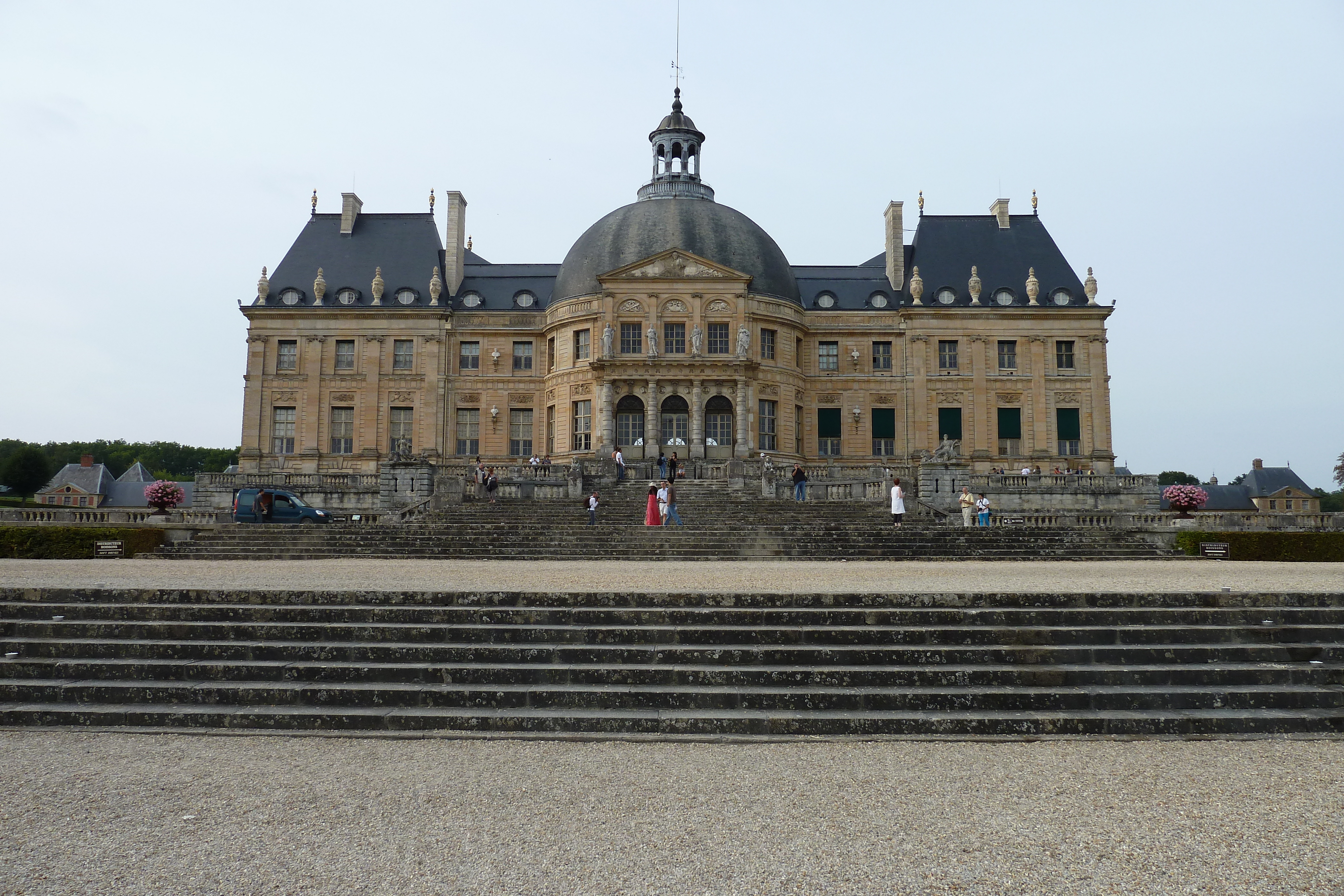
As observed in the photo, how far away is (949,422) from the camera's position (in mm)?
42656

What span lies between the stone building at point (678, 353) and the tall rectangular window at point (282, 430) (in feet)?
0.27

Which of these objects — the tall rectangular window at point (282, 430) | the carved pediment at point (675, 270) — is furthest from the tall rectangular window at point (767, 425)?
the tall rectangular window at point (282, 430)

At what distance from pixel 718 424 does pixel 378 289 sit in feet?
59.4

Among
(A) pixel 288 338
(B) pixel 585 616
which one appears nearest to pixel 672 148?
(A) pixel 288 338

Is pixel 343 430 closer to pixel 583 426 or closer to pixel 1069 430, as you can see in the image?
pixel 583 426

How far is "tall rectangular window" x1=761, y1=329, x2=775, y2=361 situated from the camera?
41.1 m

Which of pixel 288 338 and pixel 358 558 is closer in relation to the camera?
pixel 358 558

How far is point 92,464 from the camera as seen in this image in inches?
2596

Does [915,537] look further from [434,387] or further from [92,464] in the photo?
[92,464]

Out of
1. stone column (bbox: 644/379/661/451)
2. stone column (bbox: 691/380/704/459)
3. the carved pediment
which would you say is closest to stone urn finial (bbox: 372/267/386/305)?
the carved pediment

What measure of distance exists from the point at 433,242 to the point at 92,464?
3868 centimetres

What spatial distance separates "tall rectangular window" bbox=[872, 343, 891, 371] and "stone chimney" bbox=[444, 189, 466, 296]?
21117 mm

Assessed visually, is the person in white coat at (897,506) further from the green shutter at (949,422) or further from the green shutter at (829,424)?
the green shutter at (949,422)

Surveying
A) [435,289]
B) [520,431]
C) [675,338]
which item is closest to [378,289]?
[435,289]
